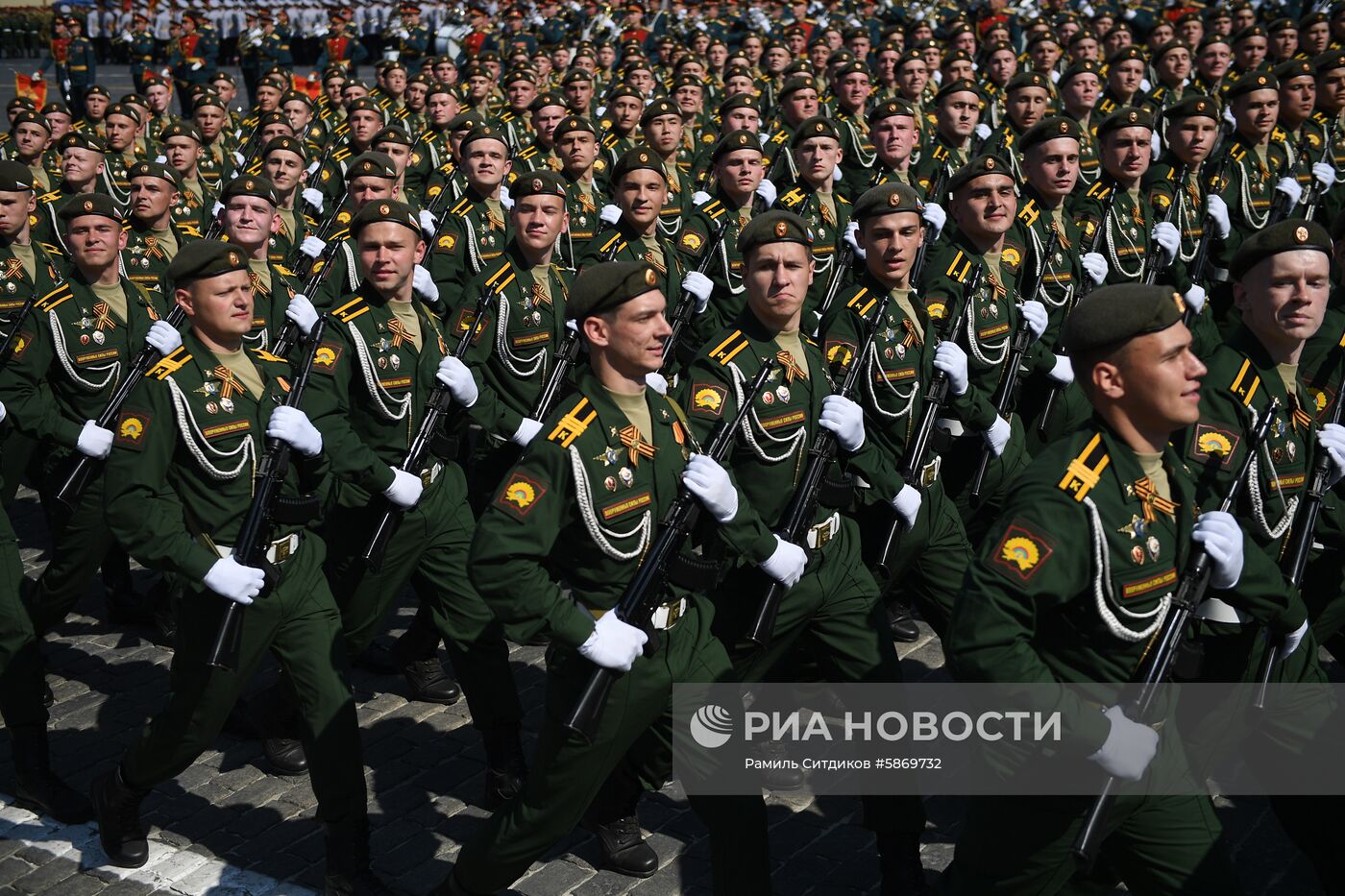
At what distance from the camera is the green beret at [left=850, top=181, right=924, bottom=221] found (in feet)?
21.6

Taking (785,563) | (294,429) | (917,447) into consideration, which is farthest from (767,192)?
(785,563)

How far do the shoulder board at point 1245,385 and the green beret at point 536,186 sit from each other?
403 cm

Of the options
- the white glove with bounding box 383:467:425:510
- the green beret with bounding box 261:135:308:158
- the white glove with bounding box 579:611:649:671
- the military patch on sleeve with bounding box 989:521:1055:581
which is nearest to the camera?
the military patch on sleeve with bounding box 989:521:1055:581

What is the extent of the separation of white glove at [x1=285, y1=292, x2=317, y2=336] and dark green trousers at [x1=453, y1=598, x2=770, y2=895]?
3.80 metres

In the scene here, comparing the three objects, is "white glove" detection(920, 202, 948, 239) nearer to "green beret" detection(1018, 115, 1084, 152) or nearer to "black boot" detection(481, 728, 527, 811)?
"green beret" detection(1018, 115, 1084, 152)

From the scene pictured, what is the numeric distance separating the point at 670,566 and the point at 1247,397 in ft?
7.41

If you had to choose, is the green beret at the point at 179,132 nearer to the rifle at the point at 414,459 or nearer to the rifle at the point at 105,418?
the rifle at the point at 105,418

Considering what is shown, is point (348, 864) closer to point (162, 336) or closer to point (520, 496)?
point (520, 496)

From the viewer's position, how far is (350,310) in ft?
21.6

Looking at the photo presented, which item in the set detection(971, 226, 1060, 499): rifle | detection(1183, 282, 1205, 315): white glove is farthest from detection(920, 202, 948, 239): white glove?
detection(971, 226, 1060, 499): rifle

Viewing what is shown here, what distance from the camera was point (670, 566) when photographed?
15.4 ft

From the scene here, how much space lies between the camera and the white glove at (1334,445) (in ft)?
16.8

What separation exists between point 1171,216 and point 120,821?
25.6 feet

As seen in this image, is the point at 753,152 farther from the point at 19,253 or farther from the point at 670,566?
the point at 670,566
